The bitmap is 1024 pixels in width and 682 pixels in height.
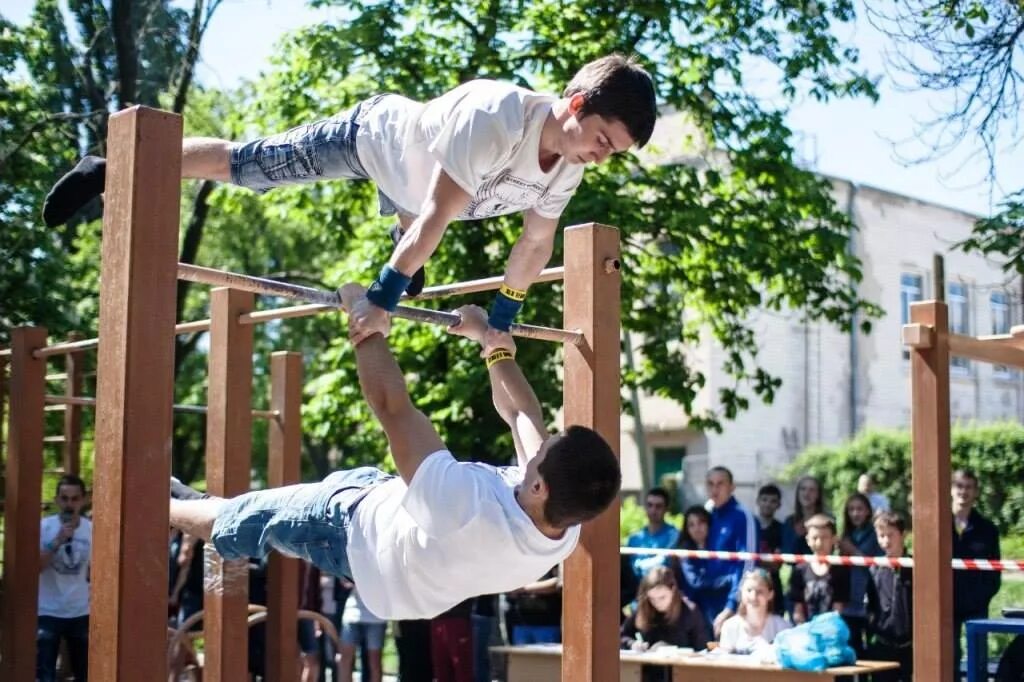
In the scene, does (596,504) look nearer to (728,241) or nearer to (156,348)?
(156,348)

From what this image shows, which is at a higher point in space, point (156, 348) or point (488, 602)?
point (156, 348)

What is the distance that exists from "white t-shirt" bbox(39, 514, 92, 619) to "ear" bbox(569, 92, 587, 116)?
5444mm

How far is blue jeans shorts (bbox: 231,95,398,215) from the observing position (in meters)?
4.06

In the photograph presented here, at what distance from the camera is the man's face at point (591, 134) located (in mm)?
3744

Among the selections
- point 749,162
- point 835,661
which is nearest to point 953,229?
point 749,162

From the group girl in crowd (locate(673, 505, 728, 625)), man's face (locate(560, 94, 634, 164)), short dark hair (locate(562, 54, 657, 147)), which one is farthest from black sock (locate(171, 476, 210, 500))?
girl in crowd (locate(673, 505, 728, 625))

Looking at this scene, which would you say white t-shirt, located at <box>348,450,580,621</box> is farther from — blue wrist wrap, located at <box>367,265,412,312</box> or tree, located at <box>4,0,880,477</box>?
tree, located at <box>4,0,880,477</box>

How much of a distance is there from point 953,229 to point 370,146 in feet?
76.4

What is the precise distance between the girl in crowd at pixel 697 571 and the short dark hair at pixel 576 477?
4.65 meters

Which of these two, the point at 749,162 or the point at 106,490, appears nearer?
the point at 106,490

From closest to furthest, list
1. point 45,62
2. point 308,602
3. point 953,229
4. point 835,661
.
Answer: point 835,661, point 308,602, point 45,62, point 953,229

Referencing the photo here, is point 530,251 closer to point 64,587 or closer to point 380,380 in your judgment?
point 380,380

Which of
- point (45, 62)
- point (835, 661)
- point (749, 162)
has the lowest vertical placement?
point (835, 661)

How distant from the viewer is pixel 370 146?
4.02 meters
